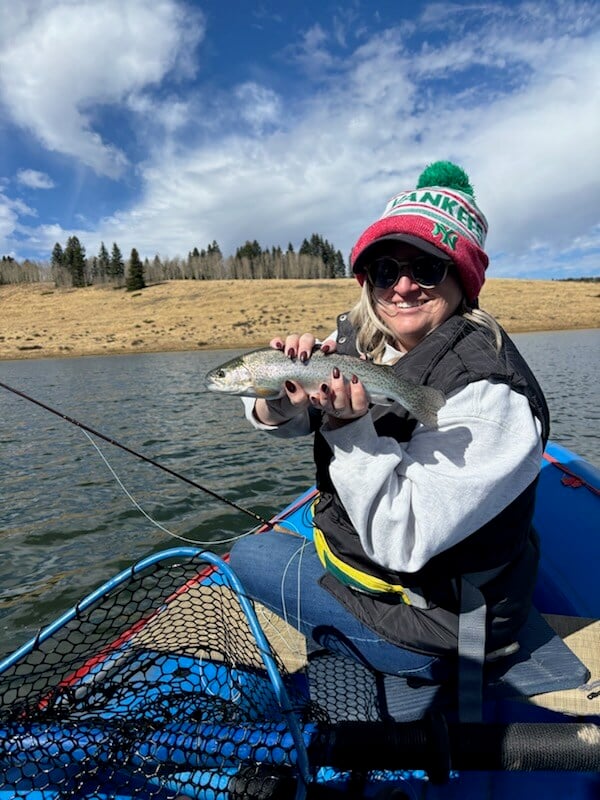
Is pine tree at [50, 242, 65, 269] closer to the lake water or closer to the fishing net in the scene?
the lake water

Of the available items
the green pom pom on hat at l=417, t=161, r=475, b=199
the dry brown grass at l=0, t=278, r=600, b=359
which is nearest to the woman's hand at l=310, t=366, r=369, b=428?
the green pom pom on hat at l=417, t=161, r=475, b=199

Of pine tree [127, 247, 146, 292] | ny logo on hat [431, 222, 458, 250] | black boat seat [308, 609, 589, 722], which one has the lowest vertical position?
black boat seat [308, 609, 589, 722]

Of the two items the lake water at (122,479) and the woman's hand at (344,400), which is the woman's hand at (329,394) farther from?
the lake water at (122,479)

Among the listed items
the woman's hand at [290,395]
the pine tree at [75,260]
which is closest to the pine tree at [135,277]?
the pine tree at [75,260]

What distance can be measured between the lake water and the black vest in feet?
13.7

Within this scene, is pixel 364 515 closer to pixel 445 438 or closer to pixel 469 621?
pixel 445 438

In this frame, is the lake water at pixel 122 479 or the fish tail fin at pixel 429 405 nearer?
the fish tail fin at pixel 429 405

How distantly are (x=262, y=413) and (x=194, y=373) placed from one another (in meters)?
26.6

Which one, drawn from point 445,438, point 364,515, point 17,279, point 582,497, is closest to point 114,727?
point 364,515

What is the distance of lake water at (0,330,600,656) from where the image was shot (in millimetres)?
6766

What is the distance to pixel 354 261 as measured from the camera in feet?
9.00

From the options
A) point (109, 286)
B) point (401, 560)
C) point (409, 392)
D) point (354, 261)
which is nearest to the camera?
point (401, 560)

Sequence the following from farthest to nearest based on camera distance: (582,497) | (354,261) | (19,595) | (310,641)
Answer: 1. (19,595)
2. (582,497)
3. (310,641)
4. (354,261)

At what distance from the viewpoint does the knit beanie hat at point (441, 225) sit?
7.90 ft
